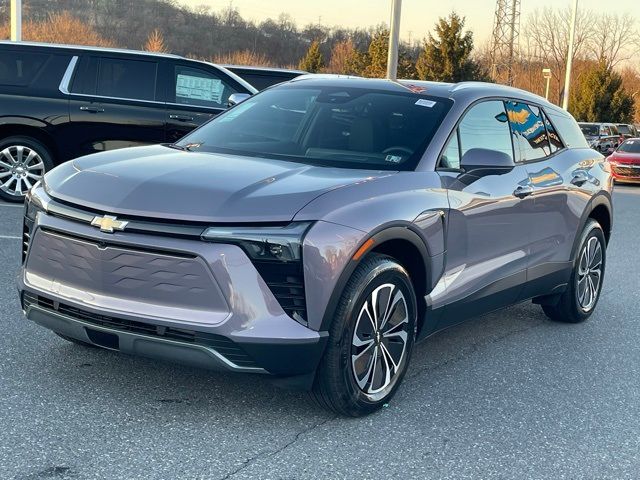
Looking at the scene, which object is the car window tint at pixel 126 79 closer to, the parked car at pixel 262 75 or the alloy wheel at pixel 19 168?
the alloy wheel at pixel 19 168

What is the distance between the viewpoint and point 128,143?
1041cm

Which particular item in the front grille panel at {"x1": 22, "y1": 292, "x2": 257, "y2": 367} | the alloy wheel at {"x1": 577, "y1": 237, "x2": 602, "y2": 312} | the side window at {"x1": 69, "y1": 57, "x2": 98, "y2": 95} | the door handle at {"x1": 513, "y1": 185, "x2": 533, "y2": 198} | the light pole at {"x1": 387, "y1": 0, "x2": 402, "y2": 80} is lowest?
the alloy wheel at {"x1": 577, "y1": 237, "x2": 602, "y2": 312}

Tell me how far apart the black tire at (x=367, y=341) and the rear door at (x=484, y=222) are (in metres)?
0.44

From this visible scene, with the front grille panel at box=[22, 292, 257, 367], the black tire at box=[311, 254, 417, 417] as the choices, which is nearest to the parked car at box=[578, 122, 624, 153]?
the black tire at box=[311, 254, 417, 417]

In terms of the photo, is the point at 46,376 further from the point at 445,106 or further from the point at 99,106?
the point at 99,106

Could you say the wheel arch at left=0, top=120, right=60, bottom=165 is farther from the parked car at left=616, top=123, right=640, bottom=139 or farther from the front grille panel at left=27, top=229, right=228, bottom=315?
the parked car at left=616, top=123, right=640, bottom=139

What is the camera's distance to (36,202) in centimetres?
409

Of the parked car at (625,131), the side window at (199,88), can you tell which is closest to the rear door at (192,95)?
the side window at (199,88)

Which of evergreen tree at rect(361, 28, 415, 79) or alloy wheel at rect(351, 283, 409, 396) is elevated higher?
evergreen tree at rect(361, 28, 415, 79)

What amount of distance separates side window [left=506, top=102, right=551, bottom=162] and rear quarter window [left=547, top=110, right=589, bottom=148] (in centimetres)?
28

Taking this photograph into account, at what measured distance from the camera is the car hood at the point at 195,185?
3652 millimetres

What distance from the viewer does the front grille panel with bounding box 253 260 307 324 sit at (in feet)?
11.9

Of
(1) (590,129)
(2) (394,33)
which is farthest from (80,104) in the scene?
(1) (590,129)

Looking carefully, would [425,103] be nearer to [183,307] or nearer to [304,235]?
[304,235]
